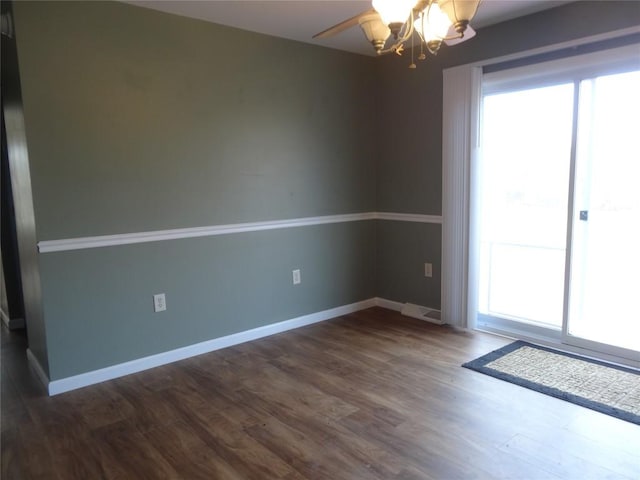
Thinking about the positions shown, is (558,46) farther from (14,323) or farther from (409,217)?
(14,323)

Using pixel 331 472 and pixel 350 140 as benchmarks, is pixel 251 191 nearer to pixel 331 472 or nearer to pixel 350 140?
pixel 350 140

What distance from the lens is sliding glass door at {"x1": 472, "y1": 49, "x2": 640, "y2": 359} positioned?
118 inches

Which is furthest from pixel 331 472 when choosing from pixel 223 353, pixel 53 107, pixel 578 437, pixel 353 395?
pixel 53 107

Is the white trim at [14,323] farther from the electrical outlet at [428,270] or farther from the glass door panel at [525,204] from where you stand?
the glass door panel at [525,204]

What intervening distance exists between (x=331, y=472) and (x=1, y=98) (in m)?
3.15

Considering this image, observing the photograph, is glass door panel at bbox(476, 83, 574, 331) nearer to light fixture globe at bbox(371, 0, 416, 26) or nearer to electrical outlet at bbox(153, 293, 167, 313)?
light fixture globe at bbox(371, 0, 416, 26)

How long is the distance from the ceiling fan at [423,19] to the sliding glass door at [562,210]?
1.64 m

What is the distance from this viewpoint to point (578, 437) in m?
2.21

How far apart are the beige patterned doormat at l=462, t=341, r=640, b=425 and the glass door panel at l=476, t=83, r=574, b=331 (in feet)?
1.35

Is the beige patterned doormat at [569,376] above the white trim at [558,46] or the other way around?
the other way around

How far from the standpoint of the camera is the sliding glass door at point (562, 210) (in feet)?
9.82

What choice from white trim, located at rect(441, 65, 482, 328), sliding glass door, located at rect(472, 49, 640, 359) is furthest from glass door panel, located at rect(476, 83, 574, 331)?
white trim, located at rect(441, 65, 482, 328)

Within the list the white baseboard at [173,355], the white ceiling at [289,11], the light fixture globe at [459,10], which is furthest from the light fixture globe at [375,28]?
the white baseboard at [173,355]

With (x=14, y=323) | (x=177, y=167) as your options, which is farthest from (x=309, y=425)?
(x=14, y=323)
